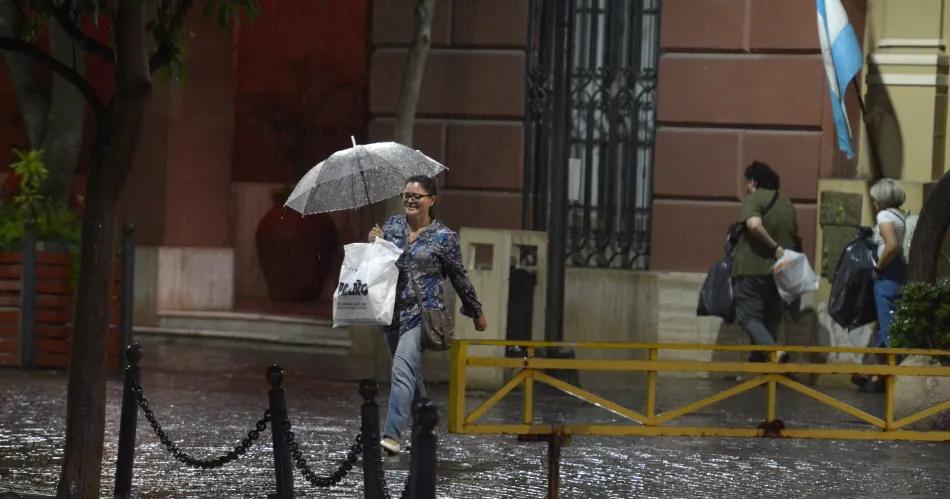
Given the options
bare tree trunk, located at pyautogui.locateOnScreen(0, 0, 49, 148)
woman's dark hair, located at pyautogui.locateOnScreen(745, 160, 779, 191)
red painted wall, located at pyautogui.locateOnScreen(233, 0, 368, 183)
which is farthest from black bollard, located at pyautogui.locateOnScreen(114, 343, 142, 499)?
red painted wall, located at pyautogui.locateOnScreen(233, 0, 368, 183)

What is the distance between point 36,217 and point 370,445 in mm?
9050

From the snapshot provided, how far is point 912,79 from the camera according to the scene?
55.1ft

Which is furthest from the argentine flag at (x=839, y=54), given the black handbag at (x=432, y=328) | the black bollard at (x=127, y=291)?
the black handbag at (x=432, y=328)

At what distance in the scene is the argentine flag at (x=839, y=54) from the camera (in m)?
16.2

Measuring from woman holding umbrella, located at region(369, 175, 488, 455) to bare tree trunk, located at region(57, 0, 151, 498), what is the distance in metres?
1.80

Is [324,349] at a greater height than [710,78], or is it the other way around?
[710,78]

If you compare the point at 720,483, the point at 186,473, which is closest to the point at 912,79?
the point at 720,483

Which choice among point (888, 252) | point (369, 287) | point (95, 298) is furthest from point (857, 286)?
point (95, 298)

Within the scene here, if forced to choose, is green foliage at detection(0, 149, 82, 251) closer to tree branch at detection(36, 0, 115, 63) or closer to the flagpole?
tree branch at detection(36, 0, 115, 63)

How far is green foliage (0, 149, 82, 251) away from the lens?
1623 centimetres

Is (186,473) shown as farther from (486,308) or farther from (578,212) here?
(578,212)

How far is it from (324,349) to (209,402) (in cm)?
417

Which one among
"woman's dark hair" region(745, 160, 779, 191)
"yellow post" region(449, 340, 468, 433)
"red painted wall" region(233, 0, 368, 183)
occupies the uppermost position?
"red painted wall" region(233, 0, 368, 183)

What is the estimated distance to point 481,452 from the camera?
11664mm
